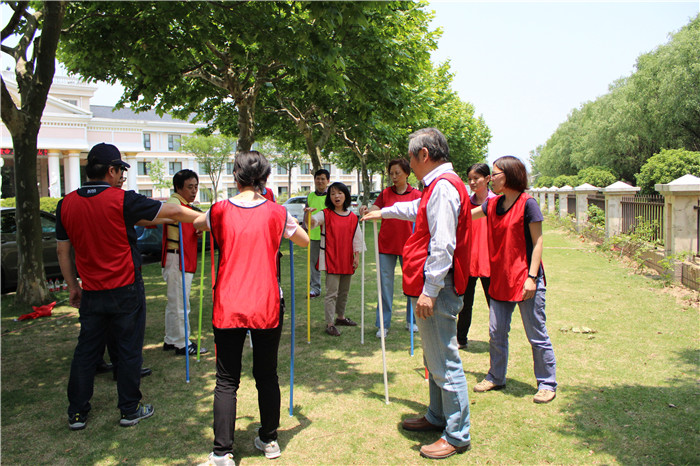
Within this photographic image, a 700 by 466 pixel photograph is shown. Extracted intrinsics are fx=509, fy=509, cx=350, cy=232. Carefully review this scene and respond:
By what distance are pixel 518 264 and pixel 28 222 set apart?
7350mm

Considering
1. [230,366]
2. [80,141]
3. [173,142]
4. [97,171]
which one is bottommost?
[230,366]

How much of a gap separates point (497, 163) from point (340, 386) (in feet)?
7.88

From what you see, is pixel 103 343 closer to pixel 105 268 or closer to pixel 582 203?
pixel 105 268

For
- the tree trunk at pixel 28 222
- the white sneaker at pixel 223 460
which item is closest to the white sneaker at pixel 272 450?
the white sneaker at pixel 223 460

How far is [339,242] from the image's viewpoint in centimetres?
611

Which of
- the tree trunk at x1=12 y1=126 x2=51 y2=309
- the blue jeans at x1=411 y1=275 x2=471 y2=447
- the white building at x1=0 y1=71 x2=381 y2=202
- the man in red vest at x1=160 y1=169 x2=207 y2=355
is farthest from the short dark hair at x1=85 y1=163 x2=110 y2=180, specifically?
the white building at x1=0 y1=71 x2=381 y2=202

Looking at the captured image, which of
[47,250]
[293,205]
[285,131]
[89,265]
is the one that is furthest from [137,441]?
[293,205]

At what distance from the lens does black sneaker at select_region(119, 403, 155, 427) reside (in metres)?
3.89

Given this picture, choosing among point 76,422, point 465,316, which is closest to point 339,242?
point 465,316

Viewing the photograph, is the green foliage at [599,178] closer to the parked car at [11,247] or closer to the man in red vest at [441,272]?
the parked car at [11,247]

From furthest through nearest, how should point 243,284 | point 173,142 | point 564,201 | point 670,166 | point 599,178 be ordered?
point 173,142 < point 599,178 < point 564,201 < point 670,166 < point 243,284

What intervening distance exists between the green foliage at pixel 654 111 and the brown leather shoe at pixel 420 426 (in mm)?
27017

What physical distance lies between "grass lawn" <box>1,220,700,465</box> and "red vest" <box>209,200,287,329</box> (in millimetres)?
1028

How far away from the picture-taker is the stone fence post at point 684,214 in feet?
28.3
